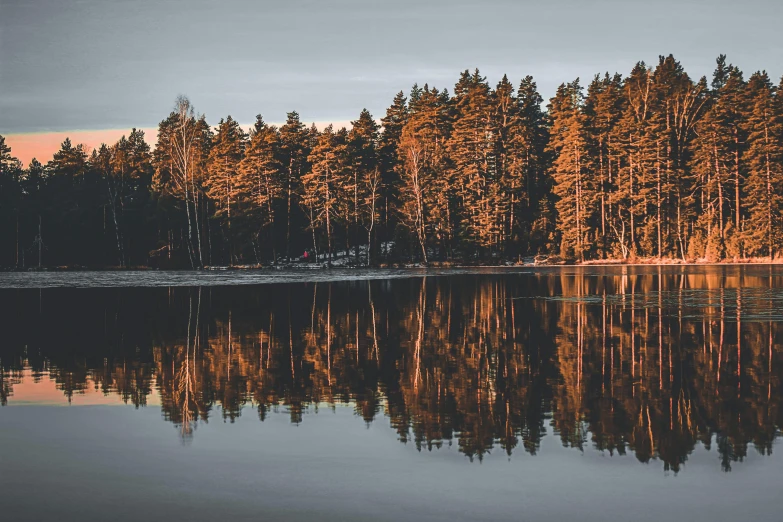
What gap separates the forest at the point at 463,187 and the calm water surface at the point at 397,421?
66856 millimetres

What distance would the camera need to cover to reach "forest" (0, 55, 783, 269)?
8856 centimetres

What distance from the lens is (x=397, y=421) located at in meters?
11.9

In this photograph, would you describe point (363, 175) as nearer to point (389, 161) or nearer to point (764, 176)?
point (389, 161)

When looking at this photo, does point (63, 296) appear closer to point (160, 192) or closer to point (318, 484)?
point (318, 484)

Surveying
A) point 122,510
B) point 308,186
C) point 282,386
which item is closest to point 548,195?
point 308,186

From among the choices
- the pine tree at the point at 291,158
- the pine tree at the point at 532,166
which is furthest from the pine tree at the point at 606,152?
the pine tree at the point at 291,158

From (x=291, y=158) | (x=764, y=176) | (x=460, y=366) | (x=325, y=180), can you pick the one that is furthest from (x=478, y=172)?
(x=460, y=366)

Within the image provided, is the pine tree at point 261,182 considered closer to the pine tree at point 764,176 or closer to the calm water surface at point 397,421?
the pine tree at point 764,176

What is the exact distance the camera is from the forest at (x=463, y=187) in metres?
88.6

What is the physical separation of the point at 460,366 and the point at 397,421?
16.2ft

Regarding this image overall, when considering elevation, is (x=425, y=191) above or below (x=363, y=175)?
below

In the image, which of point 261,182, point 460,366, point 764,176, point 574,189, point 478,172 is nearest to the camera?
point 460,366

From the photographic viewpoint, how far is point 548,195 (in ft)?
340

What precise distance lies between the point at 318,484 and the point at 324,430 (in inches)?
98.0
